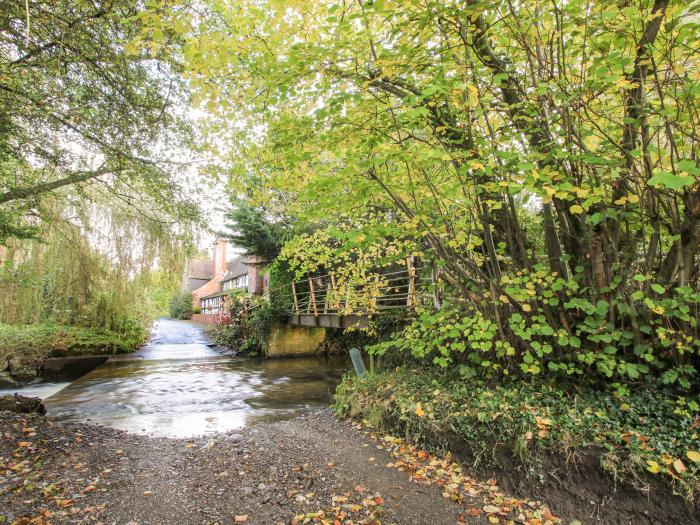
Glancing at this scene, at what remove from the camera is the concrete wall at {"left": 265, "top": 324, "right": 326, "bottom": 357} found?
16438 mm

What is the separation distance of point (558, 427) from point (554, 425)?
36 mm

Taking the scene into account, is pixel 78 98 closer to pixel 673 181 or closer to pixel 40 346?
pixel 673 181

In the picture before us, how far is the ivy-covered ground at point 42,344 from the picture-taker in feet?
36.1

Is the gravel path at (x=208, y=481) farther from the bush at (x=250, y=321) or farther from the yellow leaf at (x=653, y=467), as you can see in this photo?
the bush at (x=250, y=321)

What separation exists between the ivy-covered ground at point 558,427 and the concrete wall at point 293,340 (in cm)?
1201

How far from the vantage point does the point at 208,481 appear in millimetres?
3805

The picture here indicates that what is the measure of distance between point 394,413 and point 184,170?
18.2 ft

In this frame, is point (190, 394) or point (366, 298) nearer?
point (366, 298)

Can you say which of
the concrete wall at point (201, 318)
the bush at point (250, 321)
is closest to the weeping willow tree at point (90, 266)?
the bush at point (250, 321)

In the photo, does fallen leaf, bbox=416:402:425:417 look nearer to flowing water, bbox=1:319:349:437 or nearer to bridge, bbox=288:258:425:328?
bridge, bbox=288:258:425:328

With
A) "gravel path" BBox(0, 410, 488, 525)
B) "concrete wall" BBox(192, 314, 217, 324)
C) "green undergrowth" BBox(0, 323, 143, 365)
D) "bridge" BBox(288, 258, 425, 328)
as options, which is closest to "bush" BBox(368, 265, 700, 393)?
"gravel path" BBox(0, 410, 488, 525)

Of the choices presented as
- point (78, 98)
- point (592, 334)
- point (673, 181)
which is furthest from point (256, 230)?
point (673, 181)

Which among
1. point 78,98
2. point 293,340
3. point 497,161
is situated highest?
point 78,98

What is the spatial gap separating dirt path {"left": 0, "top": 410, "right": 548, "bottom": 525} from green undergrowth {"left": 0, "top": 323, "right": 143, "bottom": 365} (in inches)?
331
